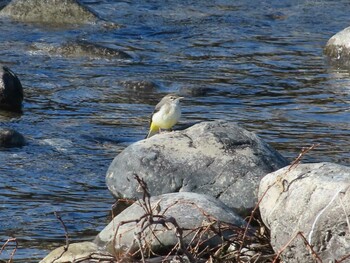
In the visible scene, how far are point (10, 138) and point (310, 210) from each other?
4.95 metres

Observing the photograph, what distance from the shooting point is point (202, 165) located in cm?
832

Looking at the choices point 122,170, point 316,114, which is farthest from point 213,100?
point 122,170

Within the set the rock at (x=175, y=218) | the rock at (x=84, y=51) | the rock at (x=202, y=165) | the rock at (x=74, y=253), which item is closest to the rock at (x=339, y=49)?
the rock at (x=84, y=51)

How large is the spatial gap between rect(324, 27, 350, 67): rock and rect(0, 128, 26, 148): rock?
250 inches

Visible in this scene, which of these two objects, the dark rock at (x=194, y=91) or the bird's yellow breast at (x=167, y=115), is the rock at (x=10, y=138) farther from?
the dark rock at (x=194, y=91)

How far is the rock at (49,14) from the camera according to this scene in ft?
57.7

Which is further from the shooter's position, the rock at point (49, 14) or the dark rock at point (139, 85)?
the rock at point (49, 14)

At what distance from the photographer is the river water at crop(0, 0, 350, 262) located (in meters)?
8.64

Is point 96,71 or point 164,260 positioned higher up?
point 164,260

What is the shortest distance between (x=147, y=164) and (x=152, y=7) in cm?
1062

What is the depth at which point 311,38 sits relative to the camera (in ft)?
55.0

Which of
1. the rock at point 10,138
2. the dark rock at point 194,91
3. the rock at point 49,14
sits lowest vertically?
the rock at point 49,14

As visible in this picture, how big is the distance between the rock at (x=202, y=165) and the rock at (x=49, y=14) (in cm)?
926

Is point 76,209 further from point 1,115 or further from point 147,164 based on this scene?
point 1,115
